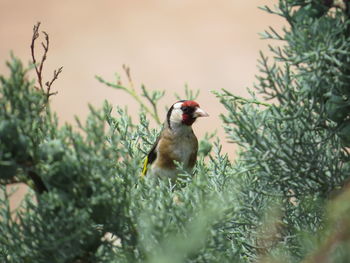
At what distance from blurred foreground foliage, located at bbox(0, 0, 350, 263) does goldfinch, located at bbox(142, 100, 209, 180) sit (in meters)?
1.10

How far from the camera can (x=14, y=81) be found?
0.77 meters

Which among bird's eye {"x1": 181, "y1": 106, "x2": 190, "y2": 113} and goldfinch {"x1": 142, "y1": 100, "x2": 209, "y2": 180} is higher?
bird's eye {"x1": 181, "y1": 106, "x2": 190, "y2": 113}

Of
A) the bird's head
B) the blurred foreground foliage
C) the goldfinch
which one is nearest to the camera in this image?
the blurred foreground foliage

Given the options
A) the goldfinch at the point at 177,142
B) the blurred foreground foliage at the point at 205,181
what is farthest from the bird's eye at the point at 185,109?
the blurred foreground foliage at the point at 205,181

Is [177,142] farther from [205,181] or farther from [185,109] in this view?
[205,181]

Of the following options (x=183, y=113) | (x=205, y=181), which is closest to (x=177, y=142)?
(x=183, y=113)

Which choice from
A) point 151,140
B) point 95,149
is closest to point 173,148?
point 151,140

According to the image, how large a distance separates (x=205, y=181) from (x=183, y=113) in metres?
1.40

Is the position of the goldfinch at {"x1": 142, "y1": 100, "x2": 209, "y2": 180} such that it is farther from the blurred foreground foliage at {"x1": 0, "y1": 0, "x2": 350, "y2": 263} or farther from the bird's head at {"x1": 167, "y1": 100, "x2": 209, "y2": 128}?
the blurred foreground foliage at {"x1": 0, "y1": 0, "x2": 350, "y2": 263}

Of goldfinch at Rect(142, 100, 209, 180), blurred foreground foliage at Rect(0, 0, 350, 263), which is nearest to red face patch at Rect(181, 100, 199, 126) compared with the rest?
goldfinch at Rect(142, 100, 209, 180)

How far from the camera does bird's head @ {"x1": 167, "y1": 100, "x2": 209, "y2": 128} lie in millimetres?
2197

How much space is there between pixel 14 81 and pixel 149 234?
269 mm

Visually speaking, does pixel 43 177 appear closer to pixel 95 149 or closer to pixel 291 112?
pixel 95 149

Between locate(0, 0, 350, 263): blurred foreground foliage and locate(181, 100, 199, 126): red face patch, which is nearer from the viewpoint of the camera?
locate(0, 0, 350, 263): blurred foreground foliage
